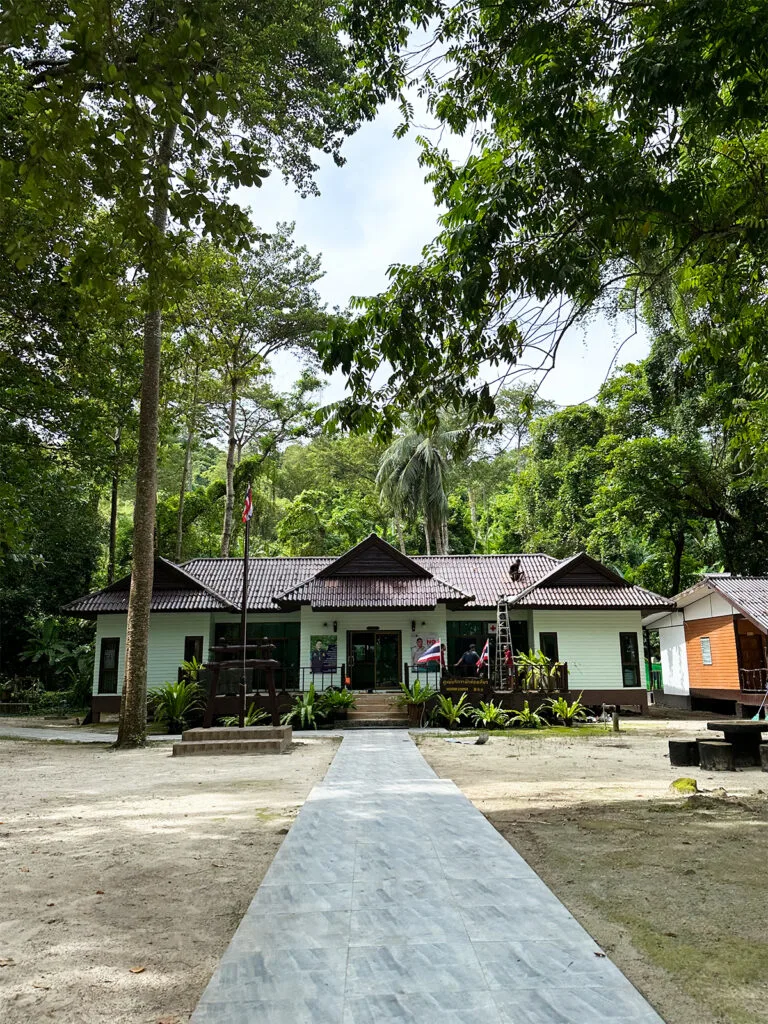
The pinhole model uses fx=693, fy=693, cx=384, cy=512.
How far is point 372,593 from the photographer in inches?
843

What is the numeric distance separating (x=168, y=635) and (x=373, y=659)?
6630mm

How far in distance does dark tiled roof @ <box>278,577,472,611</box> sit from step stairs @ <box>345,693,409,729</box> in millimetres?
2641

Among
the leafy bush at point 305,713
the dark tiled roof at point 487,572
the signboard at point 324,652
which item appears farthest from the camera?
the dark tiled roof at point 487,572

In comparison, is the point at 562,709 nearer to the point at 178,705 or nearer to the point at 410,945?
the point at 178,705

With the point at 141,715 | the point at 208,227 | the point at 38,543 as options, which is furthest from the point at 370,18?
the point at 38,543

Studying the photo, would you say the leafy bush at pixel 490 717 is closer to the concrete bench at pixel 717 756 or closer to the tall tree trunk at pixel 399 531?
the concrete bench at pixel 717 756

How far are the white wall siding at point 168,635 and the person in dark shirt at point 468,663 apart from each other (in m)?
8.01

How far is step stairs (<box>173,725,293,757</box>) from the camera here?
40.2 ft

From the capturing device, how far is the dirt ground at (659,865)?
289 centimetres

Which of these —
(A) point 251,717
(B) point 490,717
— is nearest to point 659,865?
(A) point 251,717

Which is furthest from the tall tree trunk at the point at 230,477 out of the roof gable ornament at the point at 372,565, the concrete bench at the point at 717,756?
the concrete bench at the point at 717,756

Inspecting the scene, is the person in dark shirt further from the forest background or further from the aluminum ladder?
the forest background

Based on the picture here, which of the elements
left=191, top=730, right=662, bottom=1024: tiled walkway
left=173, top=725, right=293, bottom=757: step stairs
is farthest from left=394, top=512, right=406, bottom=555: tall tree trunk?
left=191, top=730, right=662, bottom=1024: tiled walkway

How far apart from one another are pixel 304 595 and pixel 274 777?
40.5ft
